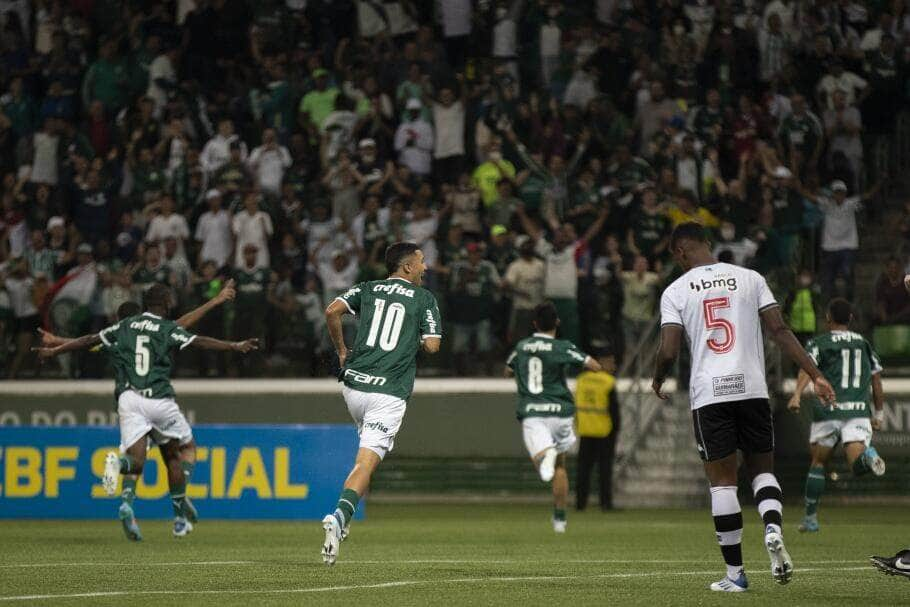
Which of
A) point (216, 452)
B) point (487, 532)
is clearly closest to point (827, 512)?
point (487, 532)

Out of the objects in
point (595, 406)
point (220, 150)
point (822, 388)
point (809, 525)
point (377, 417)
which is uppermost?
point (220, 150)

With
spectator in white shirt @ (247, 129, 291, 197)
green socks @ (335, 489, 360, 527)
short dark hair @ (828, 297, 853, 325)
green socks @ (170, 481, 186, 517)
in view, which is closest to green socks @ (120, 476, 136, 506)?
green socks @ (170, 481, 186, 517)

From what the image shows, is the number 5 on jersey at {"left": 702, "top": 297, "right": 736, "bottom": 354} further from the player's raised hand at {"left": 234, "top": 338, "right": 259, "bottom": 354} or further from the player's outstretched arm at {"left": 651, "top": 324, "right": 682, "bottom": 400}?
the player's raised hand at {"left": 234, "top": 338, "right": 259, "bottom": 354}

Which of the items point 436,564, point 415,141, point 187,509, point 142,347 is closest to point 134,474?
point 187,509

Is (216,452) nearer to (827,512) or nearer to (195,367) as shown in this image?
(195,367)

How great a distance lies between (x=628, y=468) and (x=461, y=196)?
4696 millimetres

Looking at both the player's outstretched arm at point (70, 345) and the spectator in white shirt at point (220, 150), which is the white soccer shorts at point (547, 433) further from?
the spectator in white shirt at point (220, 150)

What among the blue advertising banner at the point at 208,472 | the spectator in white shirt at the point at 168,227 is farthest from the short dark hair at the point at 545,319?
the spectator in white shirt at the point at 168,227

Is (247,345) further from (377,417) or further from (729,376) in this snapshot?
(729,376)

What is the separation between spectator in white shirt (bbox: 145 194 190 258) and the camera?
2427 centimetres

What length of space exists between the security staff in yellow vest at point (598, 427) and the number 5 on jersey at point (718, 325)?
12.2 meters

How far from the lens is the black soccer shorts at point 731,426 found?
10.1m

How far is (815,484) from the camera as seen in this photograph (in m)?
17.3

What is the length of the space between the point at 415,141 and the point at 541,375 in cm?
800
